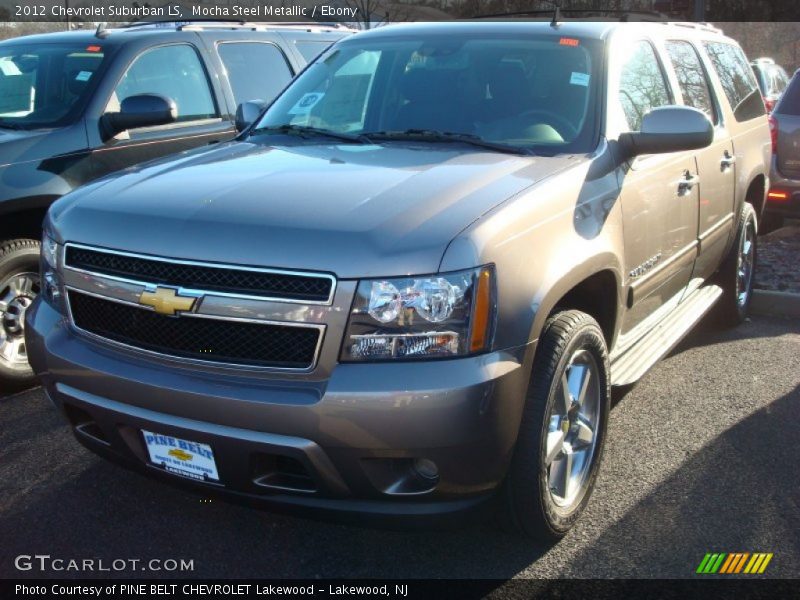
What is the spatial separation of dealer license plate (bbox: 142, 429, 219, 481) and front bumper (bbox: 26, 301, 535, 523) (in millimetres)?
39

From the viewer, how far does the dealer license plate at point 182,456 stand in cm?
284

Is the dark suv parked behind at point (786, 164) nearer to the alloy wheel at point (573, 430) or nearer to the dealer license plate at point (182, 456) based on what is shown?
the alloy wheel at point (573, 430)

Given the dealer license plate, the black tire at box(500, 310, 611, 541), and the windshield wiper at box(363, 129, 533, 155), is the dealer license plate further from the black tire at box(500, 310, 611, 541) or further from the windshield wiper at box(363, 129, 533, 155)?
the windshield wiper at box(363, 129, 533, 155)

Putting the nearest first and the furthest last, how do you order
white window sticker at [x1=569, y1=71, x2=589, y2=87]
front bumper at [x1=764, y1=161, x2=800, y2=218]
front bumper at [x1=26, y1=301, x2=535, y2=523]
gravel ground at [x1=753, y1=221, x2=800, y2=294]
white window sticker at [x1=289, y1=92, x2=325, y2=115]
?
front bumper at [x1=26, y1=301, x2=535, y2=523] < white window sticker at [x1=569, y1=71, x2=589, y2=87] < white window sticker at [x1=289, y1=92, x2=325, y2=115] < gravel ground at [x1=753, y1=221, x2=800, y2=294] < front bumper at [x1=764, y1=161, x2=800, y2=218]

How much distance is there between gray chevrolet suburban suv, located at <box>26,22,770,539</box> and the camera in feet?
8.77

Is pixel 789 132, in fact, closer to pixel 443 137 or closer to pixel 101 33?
pixel 443 137

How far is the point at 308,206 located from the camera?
9.62ft

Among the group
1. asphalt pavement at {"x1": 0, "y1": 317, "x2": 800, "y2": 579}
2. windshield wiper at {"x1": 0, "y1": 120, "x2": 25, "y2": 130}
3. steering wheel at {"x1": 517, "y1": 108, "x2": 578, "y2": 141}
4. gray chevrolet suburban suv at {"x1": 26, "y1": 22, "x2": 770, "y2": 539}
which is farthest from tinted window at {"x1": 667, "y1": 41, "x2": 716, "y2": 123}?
windshield wiper at {"x1": 0, "y1": 120, "x2": 25, "y2": 130}

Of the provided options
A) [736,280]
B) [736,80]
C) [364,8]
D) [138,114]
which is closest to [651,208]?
[736,280]

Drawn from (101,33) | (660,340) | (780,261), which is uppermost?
(101,33)

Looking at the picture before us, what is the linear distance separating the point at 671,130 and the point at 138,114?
2.99 meters

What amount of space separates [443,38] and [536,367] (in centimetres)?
204

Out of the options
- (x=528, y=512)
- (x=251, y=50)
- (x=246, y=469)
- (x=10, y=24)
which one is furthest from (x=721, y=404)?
(x=10, y=24)

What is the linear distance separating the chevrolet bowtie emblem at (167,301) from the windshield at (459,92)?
147cm
